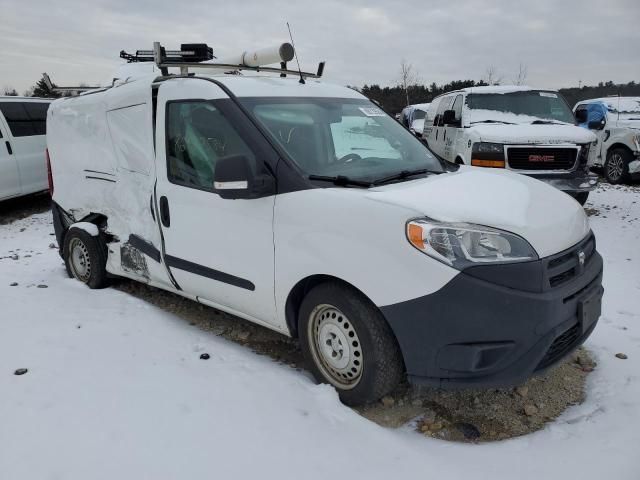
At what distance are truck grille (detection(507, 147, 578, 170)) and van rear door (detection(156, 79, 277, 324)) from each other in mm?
5225

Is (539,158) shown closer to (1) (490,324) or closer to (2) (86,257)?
(1) (490,324)

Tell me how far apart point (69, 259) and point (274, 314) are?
2.82 metres

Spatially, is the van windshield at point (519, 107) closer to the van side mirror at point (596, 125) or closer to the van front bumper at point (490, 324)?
the van side mirror at point (596, 125)

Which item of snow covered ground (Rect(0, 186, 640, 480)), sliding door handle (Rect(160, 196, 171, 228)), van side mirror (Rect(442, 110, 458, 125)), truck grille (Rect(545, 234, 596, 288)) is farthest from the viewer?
van side mirror (Rect(442, 110, 458, 125))

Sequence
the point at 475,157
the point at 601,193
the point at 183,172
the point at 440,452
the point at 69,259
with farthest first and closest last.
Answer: the point at 601,193 → the point at 475,157 → the point at 69,259 → the point at 183,172 → the point at 440,452

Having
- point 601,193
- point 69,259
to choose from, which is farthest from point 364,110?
point 601,193

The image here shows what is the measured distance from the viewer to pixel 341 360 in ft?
9.60

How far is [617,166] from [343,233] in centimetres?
1038

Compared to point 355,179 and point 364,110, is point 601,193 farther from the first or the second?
point 355,179

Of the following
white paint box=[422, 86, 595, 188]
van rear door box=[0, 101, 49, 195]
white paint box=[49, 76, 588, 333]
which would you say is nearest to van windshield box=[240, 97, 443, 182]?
white paint box=[49, 76, 588, 333]

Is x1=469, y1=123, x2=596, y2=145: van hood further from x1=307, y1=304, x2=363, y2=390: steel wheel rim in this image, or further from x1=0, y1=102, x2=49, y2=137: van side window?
x1=0, y1=102, x2=49, y2=137: van side window

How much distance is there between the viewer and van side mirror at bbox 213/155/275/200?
9.53 feet

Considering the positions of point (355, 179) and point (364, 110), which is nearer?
point (355, 179)

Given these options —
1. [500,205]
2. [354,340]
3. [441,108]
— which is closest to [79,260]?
[354,340]
